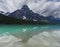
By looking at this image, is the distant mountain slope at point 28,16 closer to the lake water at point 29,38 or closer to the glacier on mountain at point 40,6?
the glacier on mountain at point 40,6

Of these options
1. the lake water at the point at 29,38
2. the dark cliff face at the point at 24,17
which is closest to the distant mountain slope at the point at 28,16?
the dark cliff face at the point at 24,17

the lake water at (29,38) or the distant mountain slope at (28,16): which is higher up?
the distant mountain slope at (28,16)

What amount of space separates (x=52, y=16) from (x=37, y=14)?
0.40 meters

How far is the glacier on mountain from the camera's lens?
13.1ft

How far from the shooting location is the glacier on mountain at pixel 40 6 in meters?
3.98

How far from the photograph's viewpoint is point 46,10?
158 inches

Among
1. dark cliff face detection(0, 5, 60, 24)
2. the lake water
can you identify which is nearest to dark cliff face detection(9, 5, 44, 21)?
dark cliff face detection(0, 5, 60, 24)

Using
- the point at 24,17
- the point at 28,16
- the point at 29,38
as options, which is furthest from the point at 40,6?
the point at 29,38

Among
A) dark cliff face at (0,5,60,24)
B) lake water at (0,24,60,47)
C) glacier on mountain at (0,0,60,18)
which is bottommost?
lake water at (0,24,60,47)

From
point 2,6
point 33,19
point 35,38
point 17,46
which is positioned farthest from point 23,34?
point 2,6

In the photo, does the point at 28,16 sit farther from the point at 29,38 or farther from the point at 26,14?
the point at 29,38

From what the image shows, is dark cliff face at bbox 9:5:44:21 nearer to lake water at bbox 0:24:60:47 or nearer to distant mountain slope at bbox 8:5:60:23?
distant mountain slope at bbox 8:5:60:23

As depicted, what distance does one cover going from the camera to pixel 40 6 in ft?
13.2

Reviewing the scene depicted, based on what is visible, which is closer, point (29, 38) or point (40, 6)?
point (29, 38)
